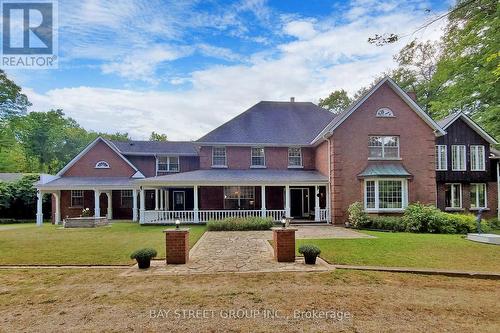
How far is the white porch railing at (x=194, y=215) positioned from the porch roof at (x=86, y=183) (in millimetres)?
3265

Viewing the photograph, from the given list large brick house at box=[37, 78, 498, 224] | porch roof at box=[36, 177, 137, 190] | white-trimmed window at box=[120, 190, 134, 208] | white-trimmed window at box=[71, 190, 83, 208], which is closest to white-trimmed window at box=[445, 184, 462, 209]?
large brick house at box=[37, 78, 498, 224]

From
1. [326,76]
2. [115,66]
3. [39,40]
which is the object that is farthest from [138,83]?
[326,76]

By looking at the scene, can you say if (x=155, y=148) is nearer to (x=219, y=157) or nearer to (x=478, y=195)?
(x=219, y=157)

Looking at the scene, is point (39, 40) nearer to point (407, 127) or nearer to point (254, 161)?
point (254, 161)

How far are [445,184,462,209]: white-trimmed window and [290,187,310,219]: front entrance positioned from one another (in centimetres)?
1042

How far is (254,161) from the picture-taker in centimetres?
2255

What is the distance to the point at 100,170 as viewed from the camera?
952 inches

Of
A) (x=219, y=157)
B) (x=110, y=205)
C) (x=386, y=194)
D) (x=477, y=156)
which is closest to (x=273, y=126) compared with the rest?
(x=219, y=157)

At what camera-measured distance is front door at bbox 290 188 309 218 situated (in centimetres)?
2225

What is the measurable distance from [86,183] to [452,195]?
28004 millimetres

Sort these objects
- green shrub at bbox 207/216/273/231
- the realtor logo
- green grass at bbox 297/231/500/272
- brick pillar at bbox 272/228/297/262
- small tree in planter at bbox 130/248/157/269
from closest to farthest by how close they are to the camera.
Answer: small tree in planter at bbox 130/248/157/269 → green grass at bbox 297/231/500/272 → brick pillar at bbox 272/228/297/262 → the realtor logo → green shrub at bbox 207/216/273/231

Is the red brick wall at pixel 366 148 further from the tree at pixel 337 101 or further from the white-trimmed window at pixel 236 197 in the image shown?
the tree at pixel 337 101

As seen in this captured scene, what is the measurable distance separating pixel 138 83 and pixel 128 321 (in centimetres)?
1896

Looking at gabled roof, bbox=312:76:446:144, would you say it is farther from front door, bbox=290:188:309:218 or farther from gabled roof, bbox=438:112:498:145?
front door, bbox=290:188:309:218
